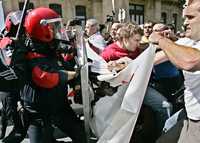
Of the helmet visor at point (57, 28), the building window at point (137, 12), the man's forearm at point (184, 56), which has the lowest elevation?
the building window at point (137, 12)

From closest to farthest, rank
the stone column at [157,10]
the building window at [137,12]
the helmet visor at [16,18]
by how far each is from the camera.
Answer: the helmet visor at [16,18]
the building window at [137,12]
the stone column at [157,10]

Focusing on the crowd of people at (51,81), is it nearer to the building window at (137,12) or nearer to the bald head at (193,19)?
the bald head at (193,19)

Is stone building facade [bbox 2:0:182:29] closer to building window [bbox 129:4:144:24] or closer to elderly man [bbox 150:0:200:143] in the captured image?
building window [bbox 129:4:144:24]

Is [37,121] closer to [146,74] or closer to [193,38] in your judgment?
[146,74]

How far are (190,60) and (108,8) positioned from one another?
27.8 meters

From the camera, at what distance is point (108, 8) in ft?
96.7

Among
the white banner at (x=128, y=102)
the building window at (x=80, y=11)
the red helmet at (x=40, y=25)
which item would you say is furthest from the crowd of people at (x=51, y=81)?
the building window at (x=80, y=11)

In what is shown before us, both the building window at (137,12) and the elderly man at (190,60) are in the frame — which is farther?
the building window at (137,12)

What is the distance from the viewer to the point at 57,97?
9.78ft

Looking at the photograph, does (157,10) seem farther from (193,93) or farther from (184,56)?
(184,56)

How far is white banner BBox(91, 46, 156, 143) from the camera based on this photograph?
105 inches

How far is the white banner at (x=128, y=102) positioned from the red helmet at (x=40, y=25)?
63cm

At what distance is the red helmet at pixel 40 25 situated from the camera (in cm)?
288

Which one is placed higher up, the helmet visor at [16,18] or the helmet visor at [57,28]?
the helmet visor at [16,18]
